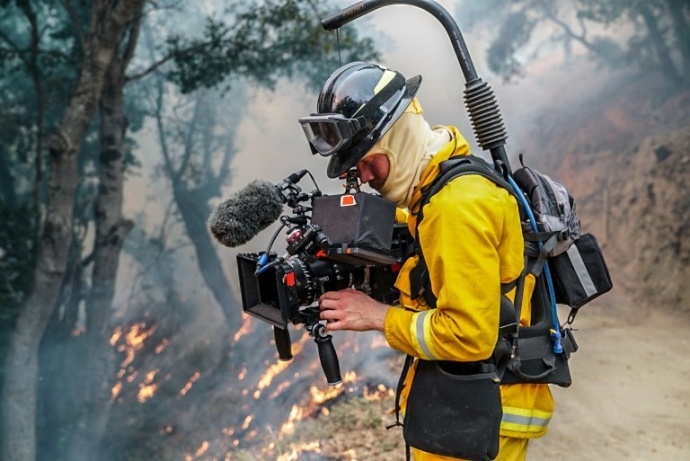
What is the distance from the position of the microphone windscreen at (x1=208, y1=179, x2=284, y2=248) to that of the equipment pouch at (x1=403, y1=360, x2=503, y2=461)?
0.98 metres

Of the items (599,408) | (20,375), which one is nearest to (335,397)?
(599,408)

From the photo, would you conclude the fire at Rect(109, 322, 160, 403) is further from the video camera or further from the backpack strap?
the backpack strap

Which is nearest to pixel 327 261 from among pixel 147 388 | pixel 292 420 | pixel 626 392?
pixel 626 392

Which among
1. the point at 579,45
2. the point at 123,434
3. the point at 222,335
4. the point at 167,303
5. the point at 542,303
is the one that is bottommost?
the point at 123,434

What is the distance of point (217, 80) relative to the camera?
1041 centimetres

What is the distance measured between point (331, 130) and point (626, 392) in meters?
5.46

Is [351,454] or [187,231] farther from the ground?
[187,231]

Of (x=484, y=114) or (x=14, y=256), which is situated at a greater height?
(x=484, y=114)

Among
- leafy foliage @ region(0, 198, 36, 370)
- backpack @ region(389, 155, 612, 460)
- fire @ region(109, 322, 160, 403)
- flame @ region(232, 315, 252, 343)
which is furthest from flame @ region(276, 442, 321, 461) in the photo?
flame @ region(232, 315, 252, 343)

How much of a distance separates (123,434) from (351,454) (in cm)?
688

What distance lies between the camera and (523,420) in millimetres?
2416

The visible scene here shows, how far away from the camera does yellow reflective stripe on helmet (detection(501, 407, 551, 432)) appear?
2.39 m

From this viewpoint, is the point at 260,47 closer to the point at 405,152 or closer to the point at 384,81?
the point at 384,81

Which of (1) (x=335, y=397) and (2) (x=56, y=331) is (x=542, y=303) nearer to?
(1) (x=335, y=397)
